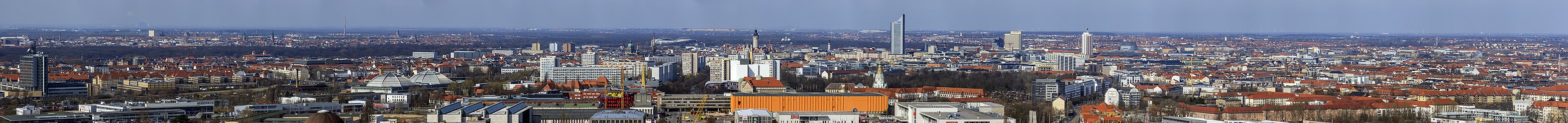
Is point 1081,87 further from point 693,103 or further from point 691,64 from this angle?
point 691,64

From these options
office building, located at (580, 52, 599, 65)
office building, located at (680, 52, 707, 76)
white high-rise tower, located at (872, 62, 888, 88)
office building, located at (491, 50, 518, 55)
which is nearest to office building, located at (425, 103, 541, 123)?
white high-rise tower, located at (872, 62, 888, 88)

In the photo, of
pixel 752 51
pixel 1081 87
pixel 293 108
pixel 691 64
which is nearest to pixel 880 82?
pixel 1081 87

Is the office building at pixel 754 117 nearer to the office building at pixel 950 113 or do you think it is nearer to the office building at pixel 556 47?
the office building at pixel 950 113

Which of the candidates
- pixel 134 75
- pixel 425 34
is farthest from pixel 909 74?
pixel 425 34

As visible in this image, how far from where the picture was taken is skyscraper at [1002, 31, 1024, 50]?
200 ft

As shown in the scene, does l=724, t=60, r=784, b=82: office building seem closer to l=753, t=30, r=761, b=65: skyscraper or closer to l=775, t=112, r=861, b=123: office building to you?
l=753, t=30, r=761, b=65: skyscraper

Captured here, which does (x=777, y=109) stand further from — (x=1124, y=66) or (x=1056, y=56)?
(x=1056, y=56)

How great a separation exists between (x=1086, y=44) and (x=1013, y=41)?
6.47 m

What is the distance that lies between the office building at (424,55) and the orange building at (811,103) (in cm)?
2795

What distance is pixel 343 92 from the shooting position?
2625cm

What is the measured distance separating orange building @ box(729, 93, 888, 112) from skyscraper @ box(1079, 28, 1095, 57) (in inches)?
1237

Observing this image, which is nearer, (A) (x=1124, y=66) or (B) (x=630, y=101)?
(B) (x=630, y=101)

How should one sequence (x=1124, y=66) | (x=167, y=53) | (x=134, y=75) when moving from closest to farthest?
(x=134, y=75) → (x=1124, y=66) → (x=167, y=53)

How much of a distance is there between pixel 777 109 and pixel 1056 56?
2338 centimetres
